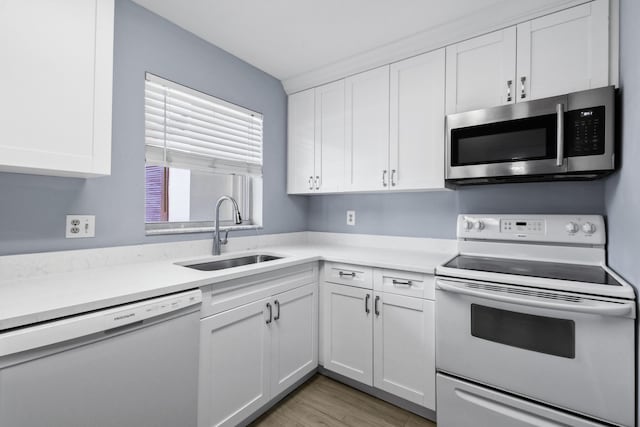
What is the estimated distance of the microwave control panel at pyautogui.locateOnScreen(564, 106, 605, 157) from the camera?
4.49ft

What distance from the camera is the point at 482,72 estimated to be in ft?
5.88

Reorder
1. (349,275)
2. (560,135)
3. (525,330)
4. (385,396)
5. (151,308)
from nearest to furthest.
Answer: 1. (151,308)
2. (525,330)
3. (560,135)
4. (385,396)
5. (349,275)

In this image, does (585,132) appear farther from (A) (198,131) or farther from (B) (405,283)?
(A) (198,131)

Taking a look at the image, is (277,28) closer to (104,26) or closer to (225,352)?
(104,26)

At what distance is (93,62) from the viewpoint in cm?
126

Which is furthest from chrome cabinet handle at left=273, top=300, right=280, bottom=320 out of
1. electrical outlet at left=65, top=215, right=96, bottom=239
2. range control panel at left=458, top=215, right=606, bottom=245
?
range control panel at left=458, top=215, right=606, bottom=245

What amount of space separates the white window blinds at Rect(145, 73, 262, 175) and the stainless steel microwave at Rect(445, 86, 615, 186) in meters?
1.51

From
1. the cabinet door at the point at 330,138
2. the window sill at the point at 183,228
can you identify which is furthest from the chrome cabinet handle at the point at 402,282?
the window sill at the point at 183,228

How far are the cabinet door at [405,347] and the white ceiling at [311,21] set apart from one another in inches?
67.8

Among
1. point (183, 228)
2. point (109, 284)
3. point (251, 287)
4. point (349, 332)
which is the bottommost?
point (349, 332)

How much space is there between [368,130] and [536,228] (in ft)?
4.21

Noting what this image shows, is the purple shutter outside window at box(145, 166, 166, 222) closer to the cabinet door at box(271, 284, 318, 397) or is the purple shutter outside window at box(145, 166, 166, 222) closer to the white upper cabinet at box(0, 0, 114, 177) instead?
the white upper cabinet at box(0, 0, 114, 177)

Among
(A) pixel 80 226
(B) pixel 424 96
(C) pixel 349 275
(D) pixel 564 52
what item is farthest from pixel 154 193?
(D) pixel 564 52

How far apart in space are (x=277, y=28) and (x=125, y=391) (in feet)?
6.86
